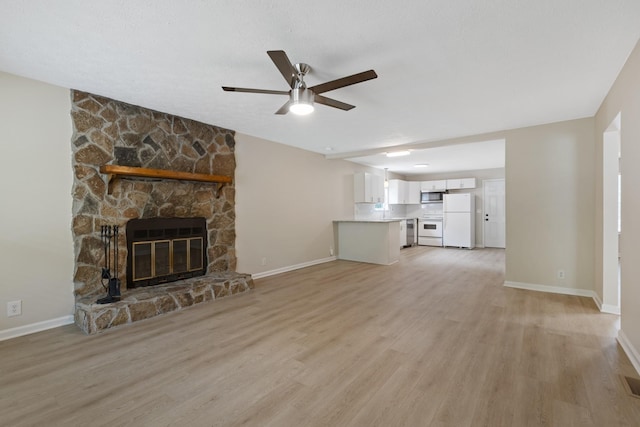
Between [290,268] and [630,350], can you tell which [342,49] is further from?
[290,268]

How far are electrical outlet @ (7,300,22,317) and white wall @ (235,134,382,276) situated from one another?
2.50 metres

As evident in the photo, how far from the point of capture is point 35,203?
2896mm

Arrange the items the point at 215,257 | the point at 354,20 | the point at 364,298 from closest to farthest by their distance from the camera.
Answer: the point at 354,20 < the point at 364,298 < the point at 215,257

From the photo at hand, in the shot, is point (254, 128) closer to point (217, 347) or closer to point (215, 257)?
point (215, 257)

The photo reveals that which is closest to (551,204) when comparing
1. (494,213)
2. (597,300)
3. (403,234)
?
(597,300)

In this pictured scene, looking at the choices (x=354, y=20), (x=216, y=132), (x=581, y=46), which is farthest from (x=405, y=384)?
(x=216, y=132)

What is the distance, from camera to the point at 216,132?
4.47 m

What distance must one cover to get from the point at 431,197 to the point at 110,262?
28.4ft

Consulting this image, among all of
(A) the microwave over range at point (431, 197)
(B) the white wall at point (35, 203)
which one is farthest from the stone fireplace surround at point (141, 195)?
(A) the microwave over range at point (431, 197)

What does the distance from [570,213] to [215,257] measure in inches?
200

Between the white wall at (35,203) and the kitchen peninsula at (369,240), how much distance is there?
490 cm

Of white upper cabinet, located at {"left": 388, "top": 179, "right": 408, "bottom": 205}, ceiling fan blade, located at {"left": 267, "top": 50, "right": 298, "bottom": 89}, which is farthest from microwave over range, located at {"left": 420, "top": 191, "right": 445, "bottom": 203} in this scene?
ceiling fan blade, located at {"left": 267, "top": 50, "right": 298, "bottom": 89}

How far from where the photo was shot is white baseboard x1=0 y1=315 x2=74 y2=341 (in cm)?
272

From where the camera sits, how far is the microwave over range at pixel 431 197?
930cm
